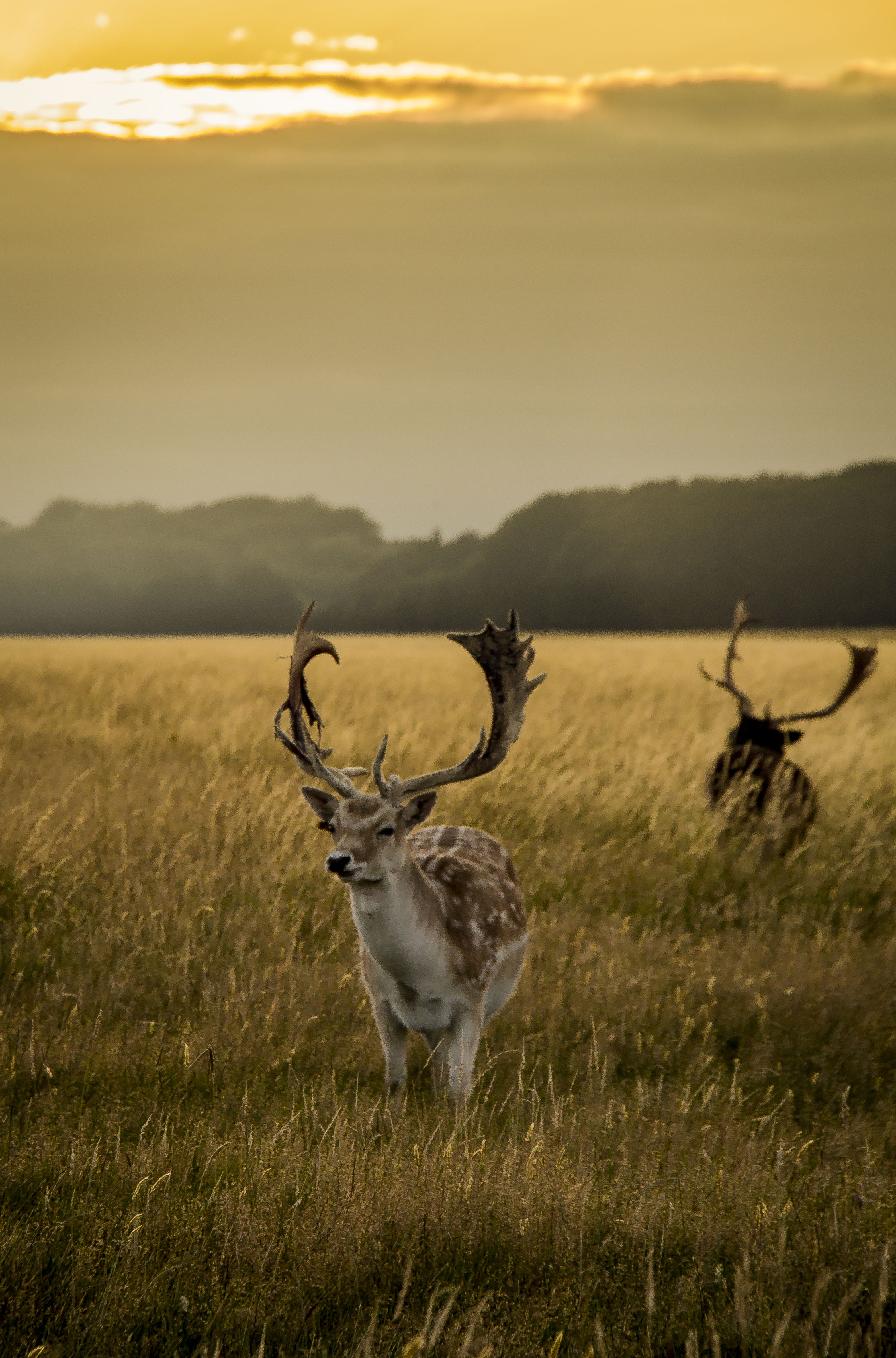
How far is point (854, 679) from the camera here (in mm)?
9398

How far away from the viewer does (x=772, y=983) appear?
20.1 ft

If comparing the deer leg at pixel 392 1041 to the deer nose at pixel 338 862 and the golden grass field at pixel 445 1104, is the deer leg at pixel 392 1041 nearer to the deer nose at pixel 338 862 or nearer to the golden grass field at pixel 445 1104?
the golden grass field at pixel 445 1104

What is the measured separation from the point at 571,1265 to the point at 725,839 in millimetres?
5649

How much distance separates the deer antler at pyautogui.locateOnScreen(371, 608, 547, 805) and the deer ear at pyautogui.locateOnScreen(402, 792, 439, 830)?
0.27m

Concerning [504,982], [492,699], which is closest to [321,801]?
[492,699]

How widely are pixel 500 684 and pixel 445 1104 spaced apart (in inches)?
72.7

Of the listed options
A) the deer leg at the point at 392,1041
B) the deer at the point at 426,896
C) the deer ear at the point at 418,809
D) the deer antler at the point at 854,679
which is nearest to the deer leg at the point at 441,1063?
the deer at the point at 426,896

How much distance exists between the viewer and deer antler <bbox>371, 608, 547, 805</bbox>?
4.94 meters

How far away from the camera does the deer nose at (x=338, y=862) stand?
399 centimetres

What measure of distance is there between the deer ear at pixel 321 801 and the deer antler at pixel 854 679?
17.2 feet

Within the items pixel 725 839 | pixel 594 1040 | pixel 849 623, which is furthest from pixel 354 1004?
pixel 849 623

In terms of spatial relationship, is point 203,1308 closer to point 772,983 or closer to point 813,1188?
point 813,1188

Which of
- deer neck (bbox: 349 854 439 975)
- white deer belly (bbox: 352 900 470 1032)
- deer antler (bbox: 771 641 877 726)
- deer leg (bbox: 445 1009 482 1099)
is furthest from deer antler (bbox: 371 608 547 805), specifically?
deer antler (bbox: 771 641 877 726)

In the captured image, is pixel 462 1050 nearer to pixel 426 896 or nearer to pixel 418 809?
pixel 426 896
